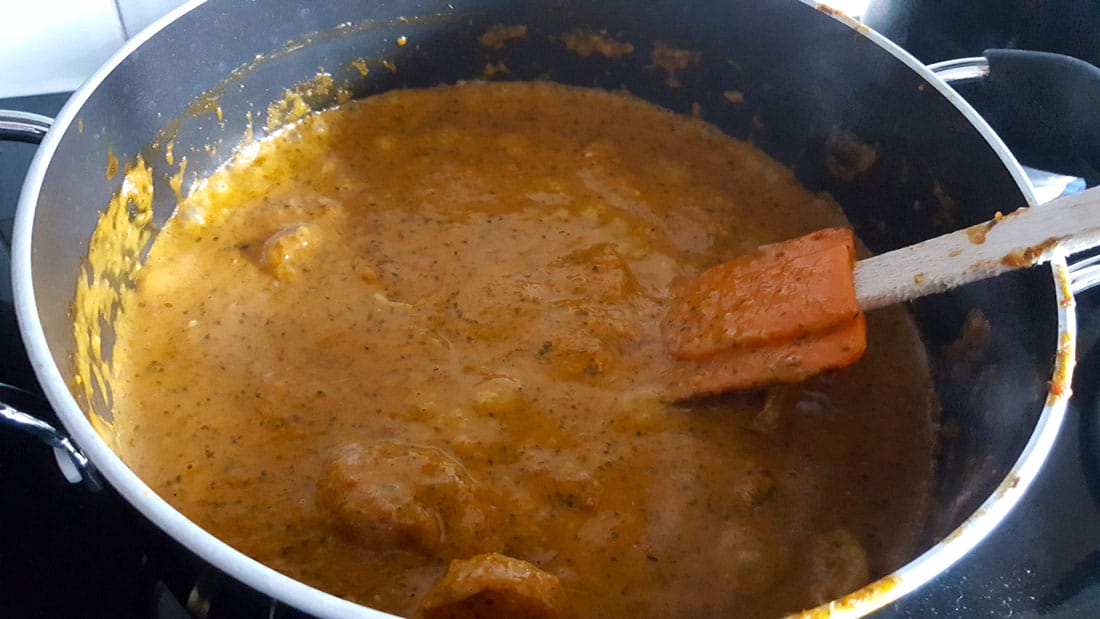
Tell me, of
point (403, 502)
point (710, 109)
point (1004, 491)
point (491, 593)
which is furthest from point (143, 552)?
point (710, 109)

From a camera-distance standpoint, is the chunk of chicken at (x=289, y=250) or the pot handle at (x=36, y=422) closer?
the pot handle at (x=36, y=422)

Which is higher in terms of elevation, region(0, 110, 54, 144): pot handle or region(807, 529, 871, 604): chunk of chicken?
region(0, 110, 54, 144): pot handle

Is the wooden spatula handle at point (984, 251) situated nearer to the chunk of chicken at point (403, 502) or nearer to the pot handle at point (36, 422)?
the chunk of chicken at point (403, 502)

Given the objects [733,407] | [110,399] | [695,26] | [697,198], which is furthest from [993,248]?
[110,399]

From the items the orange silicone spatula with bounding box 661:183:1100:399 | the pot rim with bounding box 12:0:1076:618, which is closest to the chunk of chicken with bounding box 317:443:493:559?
the pot rim with bounding box 12:0:1076:618

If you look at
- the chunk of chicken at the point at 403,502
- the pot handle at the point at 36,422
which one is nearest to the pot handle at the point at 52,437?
Answer: the pot handle at the point at 36,422

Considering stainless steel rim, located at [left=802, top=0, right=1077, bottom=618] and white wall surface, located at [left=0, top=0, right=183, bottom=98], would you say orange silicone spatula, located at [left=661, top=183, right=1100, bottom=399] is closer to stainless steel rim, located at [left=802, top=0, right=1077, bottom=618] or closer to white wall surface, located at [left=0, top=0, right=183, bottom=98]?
stainless steel rim, located at [left=802, top=0, right=1077, bottom=618]
